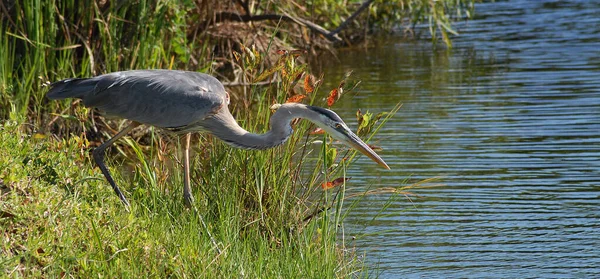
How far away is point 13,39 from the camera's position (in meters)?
8.14

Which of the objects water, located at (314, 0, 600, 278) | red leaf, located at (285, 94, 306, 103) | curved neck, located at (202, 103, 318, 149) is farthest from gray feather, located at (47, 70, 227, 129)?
water, located at (314, 0, 600, 278)

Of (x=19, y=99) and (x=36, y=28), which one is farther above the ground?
(x=36, y=28)

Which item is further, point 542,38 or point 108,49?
point 542,38

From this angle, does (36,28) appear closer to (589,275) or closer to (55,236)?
(55,236)

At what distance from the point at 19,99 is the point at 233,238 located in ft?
11.3

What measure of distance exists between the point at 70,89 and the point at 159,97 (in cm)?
56

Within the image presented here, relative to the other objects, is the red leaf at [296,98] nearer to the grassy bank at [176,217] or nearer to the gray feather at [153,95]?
the grassy bank at [176,217]

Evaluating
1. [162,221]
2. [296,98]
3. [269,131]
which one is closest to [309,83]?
[296,98]

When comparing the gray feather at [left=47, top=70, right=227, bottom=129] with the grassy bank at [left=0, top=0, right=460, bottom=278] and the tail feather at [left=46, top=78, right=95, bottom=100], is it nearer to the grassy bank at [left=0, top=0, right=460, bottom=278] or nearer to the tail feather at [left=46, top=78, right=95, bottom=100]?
the tail feather at [left=46, top=78, right=95, bottom=100]

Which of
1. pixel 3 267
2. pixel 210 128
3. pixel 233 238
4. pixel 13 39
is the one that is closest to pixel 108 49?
pixel 13 39

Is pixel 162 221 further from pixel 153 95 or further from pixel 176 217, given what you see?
pixel 153 95

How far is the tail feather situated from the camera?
5762 mm

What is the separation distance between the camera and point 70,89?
5.79 metres

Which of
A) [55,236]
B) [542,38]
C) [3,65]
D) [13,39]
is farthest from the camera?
[542,38]
